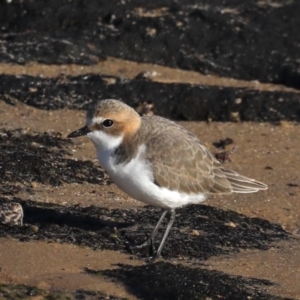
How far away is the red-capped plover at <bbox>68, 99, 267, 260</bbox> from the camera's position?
260 inches

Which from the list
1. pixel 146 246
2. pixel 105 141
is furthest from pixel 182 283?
pixel 105 141

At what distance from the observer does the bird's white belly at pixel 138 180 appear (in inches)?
258

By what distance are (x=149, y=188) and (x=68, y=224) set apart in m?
0.68

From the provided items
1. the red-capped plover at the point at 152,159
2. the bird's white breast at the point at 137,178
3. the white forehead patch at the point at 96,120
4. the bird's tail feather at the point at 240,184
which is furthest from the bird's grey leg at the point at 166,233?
the white forehead patch at the point at 96,120

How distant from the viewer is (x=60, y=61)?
10164 mm

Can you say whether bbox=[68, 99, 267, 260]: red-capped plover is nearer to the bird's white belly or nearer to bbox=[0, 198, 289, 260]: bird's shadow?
the bird's white belly

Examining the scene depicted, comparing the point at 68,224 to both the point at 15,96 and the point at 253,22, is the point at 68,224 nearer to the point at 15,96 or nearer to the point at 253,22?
the point at 15,96

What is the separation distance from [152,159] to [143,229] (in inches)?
25.0

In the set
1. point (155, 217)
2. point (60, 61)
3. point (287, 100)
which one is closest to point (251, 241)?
point (155, 217)

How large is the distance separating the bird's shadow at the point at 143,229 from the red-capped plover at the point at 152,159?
19 centimetres

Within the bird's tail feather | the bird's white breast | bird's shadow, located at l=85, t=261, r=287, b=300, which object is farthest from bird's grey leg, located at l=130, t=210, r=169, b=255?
the bird's tail feather

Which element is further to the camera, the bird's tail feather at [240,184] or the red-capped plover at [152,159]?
the bird's tail feather at [240,184]

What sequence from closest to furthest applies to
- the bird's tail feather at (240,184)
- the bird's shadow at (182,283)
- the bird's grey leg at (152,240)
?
1. the bird's shadow at (182,283)
2. the bird's grey leg at (152,240)
3. the bird's tail feather at (240,184)

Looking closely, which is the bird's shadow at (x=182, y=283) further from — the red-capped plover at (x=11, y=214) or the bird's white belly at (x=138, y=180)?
the red-capped plover at (x=11, y=214)
